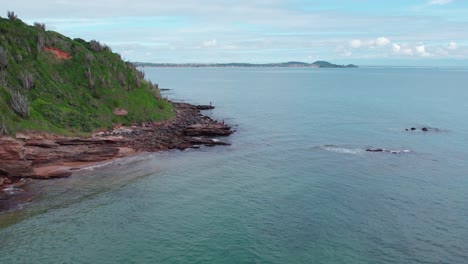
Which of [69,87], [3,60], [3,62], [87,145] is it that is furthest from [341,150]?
[3,60]

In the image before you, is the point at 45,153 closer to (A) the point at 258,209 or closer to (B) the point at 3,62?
(B) the point at 3,62

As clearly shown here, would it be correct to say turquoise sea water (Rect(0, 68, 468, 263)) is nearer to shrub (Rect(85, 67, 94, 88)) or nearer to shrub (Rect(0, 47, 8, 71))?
shrub (Rect(85, 67, 94, 88))

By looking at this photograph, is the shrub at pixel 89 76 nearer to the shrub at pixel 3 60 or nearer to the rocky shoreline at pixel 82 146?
the rocky shoreline at pixel 82 146

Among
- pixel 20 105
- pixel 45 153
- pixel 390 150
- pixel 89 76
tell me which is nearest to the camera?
pixel 45 153

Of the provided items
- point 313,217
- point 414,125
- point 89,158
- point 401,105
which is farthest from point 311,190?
point 401,105

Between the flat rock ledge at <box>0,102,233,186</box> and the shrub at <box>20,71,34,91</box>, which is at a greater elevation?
the shrub at <box>20,71,34,91</box>

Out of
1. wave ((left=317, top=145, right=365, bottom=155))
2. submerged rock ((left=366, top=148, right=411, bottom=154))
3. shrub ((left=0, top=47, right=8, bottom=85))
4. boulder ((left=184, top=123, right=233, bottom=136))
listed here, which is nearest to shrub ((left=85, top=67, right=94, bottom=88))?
shrub ((left=0, top=47, right=8, bottom=85))

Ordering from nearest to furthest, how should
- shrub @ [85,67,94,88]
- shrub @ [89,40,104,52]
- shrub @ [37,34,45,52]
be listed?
shrub @ [37,34,45,52] < shrub @ [85,67,94,88] < shrub @ [89,40,104,52]
